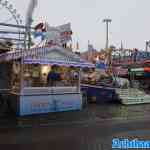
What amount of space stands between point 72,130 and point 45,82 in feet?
17.7

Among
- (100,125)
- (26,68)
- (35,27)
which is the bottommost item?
(100,125)

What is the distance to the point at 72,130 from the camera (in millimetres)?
10195

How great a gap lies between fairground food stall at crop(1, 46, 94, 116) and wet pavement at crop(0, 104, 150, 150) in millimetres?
853

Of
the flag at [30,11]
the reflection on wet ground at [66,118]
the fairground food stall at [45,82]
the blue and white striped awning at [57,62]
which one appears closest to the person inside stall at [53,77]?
the fairground food stall at [45,82]

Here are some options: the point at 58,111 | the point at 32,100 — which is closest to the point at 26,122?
the point at 32,100

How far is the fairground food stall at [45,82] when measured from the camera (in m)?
13.7

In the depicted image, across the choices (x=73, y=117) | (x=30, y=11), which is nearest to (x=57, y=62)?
(x=73, y=117)

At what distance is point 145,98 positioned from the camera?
789 inches

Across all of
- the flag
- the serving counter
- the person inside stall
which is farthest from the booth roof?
the flag

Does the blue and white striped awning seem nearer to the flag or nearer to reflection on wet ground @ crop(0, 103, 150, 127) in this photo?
reflection on wet ground @ crop(0, 103, 150, 127)

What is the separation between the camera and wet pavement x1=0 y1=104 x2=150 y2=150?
8.16 metres

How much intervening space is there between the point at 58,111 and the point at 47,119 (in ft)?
7.51

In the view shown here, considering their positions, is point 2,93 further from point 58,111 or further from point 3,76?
point 58,111

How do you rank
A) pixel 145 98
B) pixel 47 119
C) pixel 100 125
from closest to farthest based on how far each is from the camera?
1. pixel 100 125
2. pixel 47 119
3. pixel 145 98
